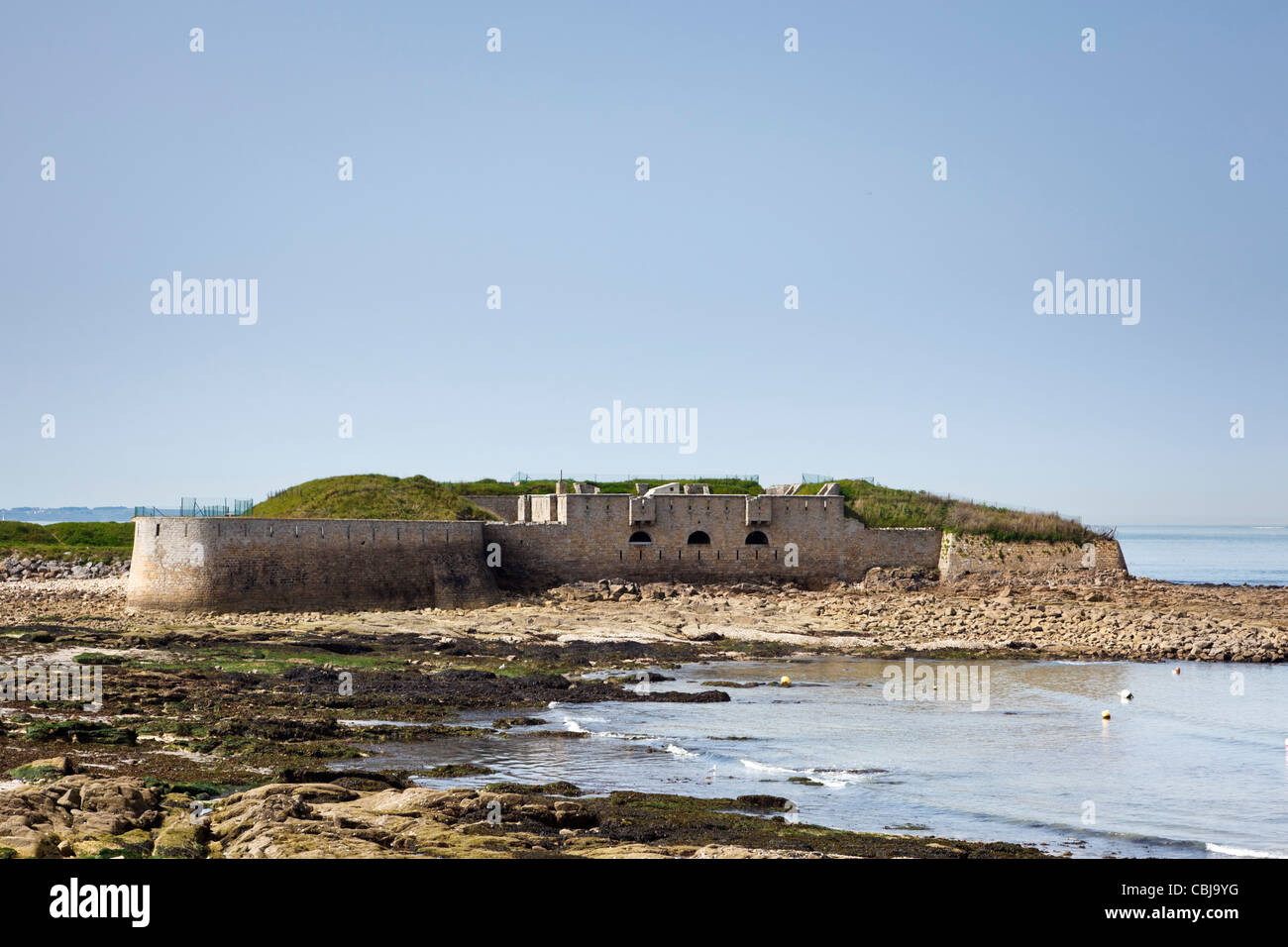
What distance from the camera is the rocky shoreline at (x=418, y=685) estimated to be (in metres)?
11.6

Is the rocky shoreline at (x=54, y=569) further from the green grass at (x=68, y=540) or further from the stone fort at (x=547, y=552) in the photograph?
the stone fort at (x=547, y=552)

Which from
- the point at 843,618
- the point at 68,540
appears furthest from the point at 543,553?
the point at 68,540

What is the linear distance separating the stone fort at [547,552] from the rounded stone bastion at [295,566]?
39mm

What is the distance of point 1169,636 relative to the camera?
32.4 meters

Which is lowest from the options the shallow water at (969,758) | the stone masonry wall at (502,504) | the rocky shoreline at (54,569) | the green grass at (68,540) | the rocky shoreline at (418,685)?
the shallow water at (969,758)

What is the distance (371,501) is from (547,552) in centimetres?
757

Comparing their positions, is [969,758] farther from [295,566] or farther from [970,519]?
[970,519]

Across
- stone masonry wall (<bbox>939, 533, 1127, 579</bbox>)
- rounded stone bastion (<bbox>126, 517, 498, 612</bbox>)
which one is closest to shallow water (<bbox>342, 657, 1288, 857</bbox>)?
rounded stone bastion (<bbox>126, 517, 498, 612</bbox>)

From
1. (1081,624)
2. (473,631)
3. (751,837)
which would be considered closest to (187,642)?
(473,631)

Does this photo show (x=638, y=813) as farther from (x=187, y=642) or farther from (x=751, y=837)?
(x=187, y=642)

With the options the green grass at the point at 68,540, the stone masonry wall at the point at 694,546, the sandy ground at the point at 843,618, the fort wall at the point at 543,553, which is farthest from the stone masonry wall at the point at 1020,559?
the green grass at the point at 68,540

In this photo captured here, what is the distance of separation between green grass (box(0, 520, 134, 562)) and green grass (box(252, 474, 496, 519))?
7.28 metres

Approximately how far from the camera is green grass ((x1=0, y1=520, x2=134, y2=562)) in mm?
47312
